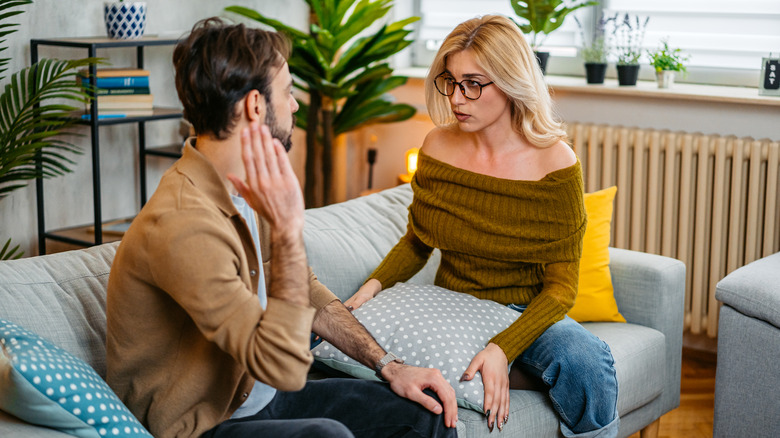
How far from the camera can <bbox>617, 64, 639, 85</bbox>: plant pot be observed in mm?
3283

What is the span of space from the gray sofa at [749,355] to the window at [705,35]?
4.06ft

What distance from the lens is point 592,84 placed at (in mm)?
3414

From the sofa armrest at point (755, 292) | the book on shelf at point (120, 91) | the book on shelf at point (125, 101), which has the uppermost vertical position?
the book on shelf at point (120, 91)

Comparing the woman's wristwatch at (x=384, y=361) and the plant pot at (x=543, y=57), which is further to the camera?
the plant pot at (x=543, y=57)

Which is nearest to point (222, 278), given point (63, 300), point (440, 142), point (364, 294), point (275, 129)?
point (275, 129)

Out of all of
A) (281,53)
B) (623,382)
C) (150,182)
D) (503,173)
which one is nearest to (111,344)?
(281,53)

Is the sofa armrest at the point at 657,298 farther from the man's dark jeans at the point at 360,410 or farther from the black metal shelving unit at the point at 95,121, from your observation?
the black metal shelving unit at the point at 95,121

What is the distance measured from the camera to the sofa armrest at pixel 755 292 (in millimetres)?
2123

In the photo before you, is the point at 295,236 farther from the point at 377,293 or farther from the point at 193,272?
the point at 377,293

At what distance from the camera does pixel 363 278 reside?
215 cm

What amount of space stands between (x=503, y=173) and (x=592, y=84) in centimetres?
160

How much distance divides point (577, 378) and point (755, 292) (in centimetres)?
69

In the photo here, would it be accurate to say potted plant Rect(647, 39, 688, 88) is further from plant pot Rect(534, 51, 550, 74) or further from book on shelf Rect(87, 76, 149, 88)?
book on shelf Rect(87, 76, 149, 88)

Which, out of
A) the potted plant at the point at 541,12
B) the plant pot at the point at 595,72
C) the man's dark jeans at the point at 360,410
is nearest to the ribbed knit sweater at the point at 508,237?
the man's dark jeans at the point at 360,410
